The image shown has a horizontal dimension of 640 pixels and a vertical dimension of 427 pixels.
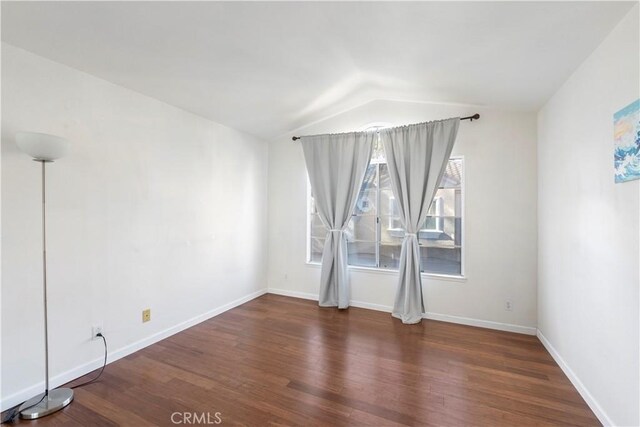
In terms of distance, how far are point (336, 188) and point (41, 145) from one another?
2918 mm

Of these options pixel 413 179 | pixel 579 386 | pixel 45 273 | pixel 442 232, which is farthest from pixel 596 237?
pixel 45 273

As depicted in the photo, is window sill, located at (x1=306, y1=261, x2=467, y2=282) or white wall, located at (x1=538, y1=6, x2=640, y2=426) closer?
white wall, located at (x1=538, y1=6, x2=640, y2=426)

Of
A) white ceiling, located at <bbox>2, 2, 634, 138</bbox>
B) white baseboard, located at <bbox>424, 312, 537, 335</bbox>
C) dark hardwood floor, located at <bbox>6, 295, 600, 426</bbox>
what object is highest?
white ceiling, located at <bbox>2, 2, 634, 138</bbox>

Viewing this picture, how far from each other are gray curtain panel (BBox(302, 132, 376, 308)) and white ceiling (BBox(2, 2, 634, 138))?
3.03ft

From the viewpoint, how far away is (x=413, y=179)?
3.40 meters

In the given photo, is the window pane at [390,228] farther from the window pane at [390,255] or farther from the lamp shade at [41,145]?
the lamp shade at [41,145]

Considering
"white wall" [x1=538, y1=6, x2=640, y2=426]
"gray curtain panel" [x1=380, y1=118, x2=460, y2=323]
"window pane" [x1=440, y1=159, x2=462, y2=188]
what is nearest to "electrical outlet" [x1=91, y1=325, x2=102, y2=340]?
"gray curtain panel" [x1=380, y1=118, x2=460, y2=323]

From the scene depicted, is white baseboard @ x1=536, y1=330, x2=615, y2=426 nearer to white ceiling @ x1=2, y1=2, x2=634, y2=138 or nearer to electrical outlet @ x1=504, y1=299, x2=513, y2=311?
electrical outlet @ x1=504, y1=299, x2=513, y2=311

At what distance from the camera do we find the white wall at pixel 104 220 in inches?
74.6

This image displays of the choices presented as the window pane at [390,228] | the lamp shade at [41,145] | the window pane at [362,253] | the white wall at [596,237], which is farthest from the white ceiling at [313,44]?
the window pane at [362,253]

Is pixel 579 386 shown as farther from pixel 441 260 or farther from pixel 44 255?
pixel 44 255

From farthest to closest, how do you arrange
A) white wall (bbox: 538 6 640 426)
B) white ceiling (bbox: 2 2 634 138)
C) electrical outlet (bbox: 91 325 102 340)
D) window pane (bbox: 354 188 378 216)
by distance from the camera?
1. window pane (bbox: 354 188 378 216)
2. electrical outlet (bbox: 91 325 102 340)
3. white ceiling (bbox: 2 2 634 138)
4. white wall (bbox: 538 6 640 426)

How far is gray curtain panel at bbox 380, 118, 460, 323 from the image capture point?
3271mm

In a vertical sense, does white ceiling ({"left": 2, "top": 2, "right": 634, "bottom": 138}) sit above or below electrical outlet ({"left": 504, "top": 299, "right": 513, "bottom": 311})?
above
